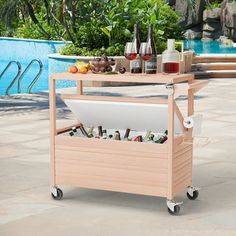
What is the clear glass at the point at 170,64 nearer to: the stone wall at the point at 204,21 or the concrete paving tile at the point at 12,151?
the concrete paving tile at the point at 12,151

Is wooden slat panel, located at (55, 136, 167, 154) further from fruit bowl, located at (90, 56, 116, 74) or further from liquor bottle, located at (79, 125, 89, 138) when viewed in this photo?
fruit bowl, located at (90, 56, 116, 74)

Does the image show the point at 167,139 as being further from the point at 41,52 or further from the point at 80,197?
the point at 41,52

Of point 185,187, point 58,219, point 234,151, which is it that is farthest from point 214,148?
point 58,219

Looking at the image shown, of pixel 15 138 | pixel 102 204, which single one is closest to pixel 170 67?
pixel 102 204

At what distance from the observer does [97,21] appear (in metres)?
16.8

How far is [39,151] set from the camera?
783 cm

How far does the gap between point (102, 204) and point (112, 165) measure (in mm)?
335

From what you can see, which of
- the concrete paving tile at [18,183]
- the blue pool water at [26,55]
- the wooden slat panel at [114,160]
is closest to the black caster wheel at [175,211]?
the wooden slat panel at [114,160]

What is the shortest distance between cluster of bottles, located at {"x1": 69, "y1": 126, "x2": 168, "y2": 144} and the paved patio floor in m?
0.46

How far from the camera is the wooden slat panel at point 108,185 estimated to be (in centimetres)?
545

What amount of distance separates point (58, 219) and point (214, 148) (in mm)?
3084

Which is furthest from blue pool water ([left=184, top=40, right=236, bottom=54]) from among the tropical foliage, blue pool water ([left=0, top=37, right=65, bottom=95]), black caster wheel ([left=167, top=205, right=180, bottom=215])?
black caster wheel ([left=167, top=205, right=180, bottom=215])

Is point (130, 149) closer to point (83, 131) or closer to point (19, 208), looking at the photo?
point (83, 131)

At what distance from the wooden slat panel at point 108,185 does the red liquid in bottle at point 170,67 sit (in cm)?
85
